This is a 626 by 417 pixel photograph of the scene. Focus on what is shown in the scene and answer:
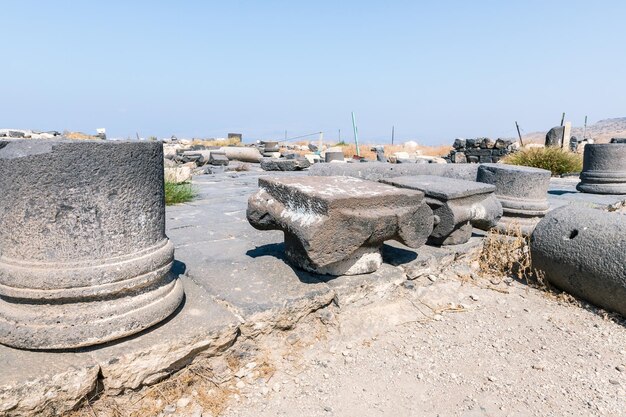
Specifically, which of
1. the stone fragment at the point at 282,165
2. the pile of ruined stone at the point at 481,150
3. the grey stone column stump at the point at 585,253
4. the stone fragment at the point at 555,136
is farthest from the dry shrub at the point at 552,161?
the grey stone column stump at the point at 585,253

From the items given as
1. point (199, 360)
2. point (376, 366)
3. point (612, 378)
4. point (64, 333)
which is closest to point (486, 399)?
point (376, 366)

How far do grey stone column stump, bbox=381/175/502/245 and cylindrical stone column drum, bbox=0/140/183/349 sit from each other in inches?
89.9

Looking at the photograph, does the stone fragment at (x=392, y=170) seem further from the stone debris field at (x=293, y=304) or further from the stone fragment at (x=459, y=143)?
the stone fragment at (x=459, y=143)

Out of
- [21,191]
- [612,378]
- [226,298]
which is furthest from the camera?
[226,298]

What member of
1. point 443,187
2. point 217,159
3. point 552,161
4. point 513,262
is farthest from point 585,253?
point 217,159

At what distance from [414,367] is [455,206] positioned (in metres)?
1.61

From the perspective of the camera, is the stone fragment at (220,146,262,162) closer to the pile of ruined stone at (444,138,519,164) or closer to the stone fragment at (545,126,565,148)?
the pile of ruined stone at (444,138,519,164)

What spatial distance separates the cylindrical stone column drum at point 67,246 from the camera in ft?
5.94

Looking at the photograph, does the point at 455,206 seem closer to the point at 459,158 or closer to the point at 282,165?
the point at 282,165

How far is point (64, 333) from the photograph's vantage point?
5.95 ft

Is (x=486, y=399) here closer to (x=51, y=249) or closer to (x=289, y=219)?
(x=289, y=219)

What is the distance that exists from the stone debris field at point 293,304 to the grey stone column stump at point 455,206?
19mm

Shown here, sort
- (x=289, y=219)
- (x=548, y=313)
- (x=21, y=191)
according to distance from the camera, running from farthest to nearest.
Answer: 1. (x=548, y=313)
2. (x=289, y=219)
3. (x=21, y=191)

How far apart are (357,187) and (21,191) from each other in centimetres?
186
